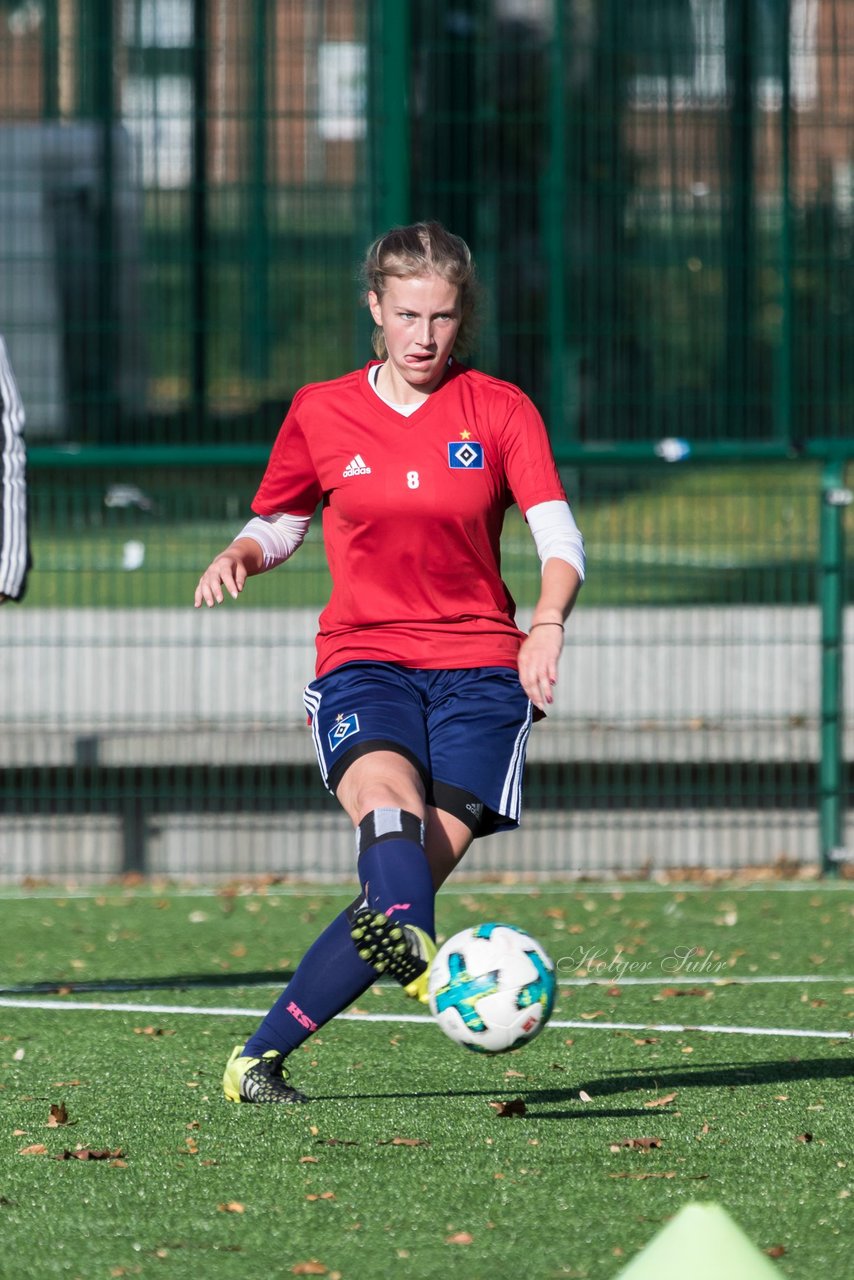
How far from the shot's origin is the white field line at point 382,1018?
626cm

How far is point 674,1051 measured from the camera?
600 centimetres

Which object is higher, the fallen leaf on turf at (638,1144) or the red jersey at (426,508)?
the red jersey at (426,508)

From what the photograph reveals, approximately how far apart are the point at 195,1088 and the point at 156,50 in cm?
821

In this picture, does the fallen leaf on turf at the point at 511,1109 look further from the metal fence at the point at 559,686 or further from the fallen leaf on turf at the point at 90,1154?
the metal fence at the point at 559,686

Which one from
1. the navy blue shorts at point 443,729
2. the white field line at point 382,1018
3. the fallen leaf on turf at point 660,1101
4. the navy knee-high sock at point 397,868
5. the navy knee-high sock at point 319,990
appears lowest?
the white field line at point 382,1018

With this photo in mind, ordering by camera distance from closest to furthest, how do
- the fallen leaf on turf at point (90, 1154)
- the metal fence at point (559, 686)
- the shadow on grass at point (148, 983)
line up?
1. the fallen leaf on turf at point (90, 1154)
2. the shadow on grass at point (148, 983)
3. the metal fence at point (559, 686)

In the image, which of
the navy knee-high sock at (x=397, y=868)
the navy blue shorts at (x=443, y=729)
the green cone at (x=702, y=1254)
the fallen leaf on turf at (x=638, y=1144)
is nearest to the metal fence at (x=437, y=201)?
the navy blue shorts at (x=443, y=729)

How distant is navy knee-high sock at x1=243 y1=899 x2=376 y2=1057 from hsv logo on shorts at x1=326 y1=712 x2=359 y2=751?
0.42 m

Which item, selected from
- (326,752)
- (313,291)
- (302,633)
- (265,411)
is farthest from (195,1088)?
(313,291)

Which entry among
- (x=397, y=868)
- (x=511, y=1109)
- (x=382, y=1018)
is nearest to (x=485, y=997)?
(x=397, y=868)

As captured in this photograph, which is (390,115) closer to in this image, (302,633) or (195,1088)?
(302,633)

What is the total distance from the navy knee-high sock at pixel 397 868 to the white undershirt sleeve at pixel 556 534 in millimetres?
682

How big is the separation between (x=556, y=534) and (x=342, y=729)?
678 mm

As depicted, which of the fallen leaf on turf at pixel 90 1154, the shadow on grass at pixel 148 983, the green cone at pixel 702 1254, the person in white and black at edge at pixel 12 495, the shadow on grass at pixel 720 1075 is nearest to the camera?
the green cone at pixel 702 1254
